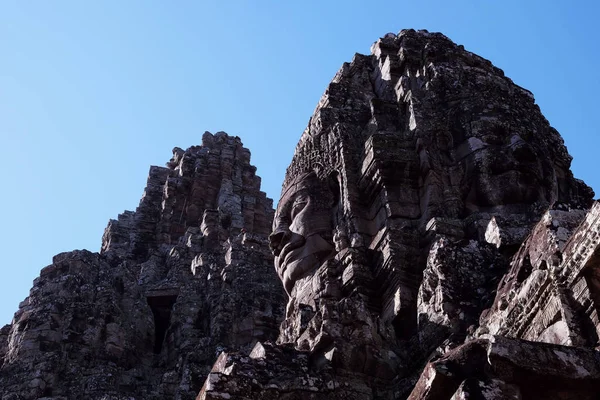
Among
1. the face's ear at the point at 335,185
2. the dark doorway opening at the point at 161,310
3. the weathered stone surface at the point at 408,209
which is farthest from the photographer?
the dark doorway opening at the point at 161,310

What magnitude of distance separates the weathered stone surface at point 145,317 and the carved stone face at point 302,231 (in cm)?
1486

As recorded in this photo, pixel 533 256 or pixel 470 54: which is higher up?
pixel 470 54

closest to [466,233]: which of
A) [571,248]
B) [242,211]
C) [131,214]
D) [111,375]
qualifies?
[571,248]

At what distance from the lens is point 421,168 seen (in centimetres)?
1406

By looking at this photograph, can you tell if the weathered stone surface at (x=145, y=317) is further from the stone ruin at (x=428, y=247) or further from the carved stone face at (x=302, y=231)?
the stone ruin at (x=428, y=247)

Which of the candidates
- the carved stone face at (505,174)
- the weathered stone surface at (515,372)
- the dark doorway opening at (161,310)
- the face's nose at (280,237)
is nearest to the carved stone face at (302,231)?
the face's nose at (280,237)

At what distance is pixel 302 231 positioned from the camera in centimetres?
1459

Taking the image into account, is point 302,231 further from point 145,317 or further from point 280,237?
point 145,317

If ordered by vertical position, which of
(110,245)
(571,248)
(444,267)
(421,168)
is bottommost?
(571,248)

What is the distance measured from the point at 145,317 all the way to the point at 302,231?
79.8 ft

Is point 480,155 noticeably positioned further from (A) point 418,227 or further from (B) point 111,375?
(B) point 111,375

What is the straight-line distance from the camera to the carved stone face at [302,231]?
47.1 ft

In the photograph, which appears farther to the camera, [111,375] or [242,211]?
[242,211]

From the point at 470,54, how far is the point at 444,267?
271 inches
